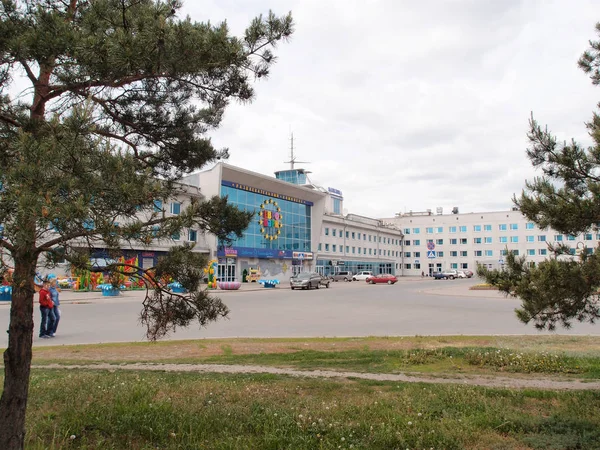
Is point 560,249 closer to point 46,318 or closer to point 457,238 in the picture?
point 46,318

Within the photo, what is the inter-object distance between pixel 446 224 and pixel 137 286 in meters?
99.4

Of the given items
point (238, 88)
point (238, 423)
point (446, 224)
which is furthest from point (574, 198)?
point (446, 224)

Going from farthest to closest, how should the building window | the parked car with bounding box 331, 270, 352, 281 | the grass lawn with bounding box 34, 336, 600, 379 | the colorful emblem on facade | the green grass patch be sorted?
the building window
the parked car with bounding box 331, 270, 352, 281
the colorful emblem on facade
the grass lawn with bounding box 34, 336, 600, 379
the green grass patch

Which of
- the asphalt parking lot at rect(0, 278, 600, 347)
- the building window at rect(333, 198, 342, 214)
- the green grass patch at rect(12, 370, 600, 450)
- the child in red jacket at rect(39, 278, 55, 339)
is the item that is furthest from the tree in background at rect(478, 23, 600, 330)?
the building window at rect(333, 198, 342, 214)

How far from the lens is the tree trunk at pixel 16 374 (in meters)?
3.63

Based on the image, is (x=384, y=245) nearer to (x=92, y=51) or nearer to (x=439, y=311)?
(x=439, y=311)

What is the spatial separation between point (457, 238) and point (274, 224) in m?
53.4

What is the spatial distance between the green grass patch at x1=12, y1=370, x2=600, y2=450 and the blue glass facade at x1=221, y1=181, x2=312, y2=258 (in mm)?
43726

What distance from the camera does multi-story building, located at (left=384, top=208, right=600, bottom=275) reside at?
9094 cm

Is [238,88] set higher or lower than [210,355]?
higher

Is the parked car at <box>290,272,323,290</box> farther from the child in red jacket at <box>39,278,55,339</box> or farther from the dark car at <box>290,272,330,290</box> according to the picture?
the child in red jacket at <box>39,278,55,339</box>

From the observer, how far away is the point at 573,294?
4711mm

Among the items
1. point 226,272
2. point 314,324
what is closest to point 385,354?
point 314,324

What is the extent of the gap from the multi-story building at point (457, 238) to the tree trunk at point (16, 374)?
91.5 m
